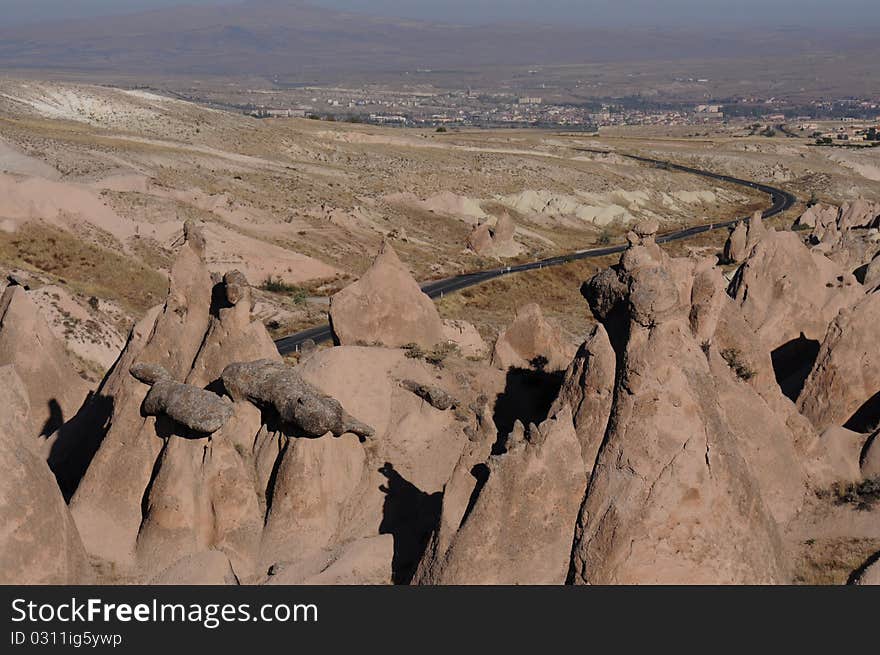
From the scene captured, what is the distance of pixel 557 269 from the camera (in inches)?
2805

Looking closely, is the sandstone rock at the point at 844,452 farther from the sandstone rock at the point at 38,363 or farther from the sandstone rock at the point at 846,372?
the sandstone rock at the point at 38,363

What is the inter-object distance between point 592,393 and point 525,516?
7.19 ft

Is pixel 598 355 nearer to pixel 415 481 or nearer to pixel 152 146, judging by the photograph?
pixel 415 481

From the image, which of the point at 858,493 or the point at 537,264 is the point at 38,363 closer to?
the point at 858,493

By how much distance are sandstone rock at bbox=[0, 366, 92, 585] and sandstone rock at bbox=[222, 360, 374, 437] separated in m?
4.23

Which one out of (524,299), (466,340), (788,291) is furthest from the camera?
(524,299)

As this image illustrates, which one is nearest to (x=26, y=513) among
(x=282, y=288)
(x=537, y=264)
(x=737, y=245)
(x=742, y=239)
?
(x=282, y=288)

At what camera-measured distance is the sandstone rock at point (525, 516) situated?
14.1 meters

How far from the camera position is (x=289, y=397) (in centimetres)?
1825

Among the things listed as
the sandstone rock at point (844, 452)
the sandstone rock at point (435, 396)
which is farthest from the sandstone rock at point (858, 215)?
the sandstone rock at point (435, 396)

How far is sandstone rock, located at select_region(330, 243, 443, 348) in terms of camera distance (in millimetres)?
27359

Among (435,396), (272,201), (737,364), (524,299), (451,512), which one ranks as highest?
(737,364)

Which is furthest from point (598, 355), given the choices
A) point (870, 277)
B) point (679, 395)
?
point (870, 277)

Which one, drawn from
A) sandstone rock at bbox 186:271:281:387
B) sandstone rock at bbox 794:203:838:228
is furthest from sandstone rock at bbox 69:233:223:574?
sandstone rock at bbox 794:203:838:228
